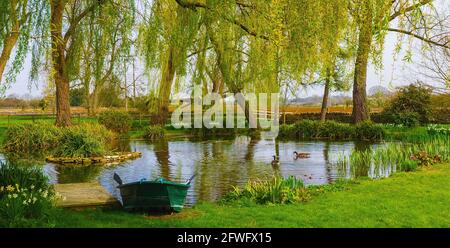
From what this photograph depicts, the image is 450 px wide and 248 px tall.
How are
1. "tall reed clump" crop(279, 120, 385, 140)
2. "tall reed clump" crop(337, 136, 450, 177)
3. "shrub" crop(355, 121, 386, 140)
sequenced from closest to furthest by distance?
"tall reed clump" crop(337, 136, 450, 177)
"shrub" crop(355, 121, 386, 140)
"tall reed clump" crop(279, 120, 385, 140)

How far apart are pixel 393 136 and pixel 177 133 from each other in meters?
11.6

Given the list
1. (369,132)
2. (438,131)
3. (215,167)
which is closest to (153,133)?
(369,132)

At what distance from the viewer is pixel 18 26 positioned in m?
6.45

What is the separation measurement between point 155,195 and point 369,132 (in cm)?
1787

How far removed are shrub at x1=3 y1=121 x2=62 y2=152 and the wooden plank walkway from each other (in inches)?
396

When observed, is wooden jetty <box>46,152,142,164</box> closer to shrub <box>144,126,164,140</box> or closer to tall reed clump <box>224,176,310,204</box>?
tall reed clump <box>224,176,310,204</box>

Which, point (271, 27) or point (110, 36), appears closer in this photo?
point (110, 36)

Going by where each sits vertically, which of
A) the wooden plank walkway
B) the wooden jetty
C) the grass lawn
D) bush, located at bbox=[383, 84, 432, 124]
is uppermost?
bush, located at bbox=[383, 84, 432, 124]

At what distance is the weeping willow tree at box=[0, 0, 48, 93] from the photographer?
6.25m

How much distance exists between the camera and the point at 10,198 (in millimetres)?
6902

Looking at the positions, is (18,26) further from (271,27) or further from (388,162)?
(388,162)

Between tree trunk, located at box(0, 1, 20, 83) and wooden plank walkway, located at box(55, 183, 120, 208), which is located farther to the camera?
wooden plank walkway, located at box(55, 183, 120, 208)

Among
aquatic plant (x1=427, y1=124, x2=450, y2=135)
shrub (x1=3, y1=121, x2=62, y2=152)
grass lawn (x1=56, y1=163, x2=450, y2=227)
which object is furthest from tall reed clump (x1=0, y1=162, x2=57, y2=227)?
aquatic plant (x1=427, y1=124, x2=450, y2=135)
